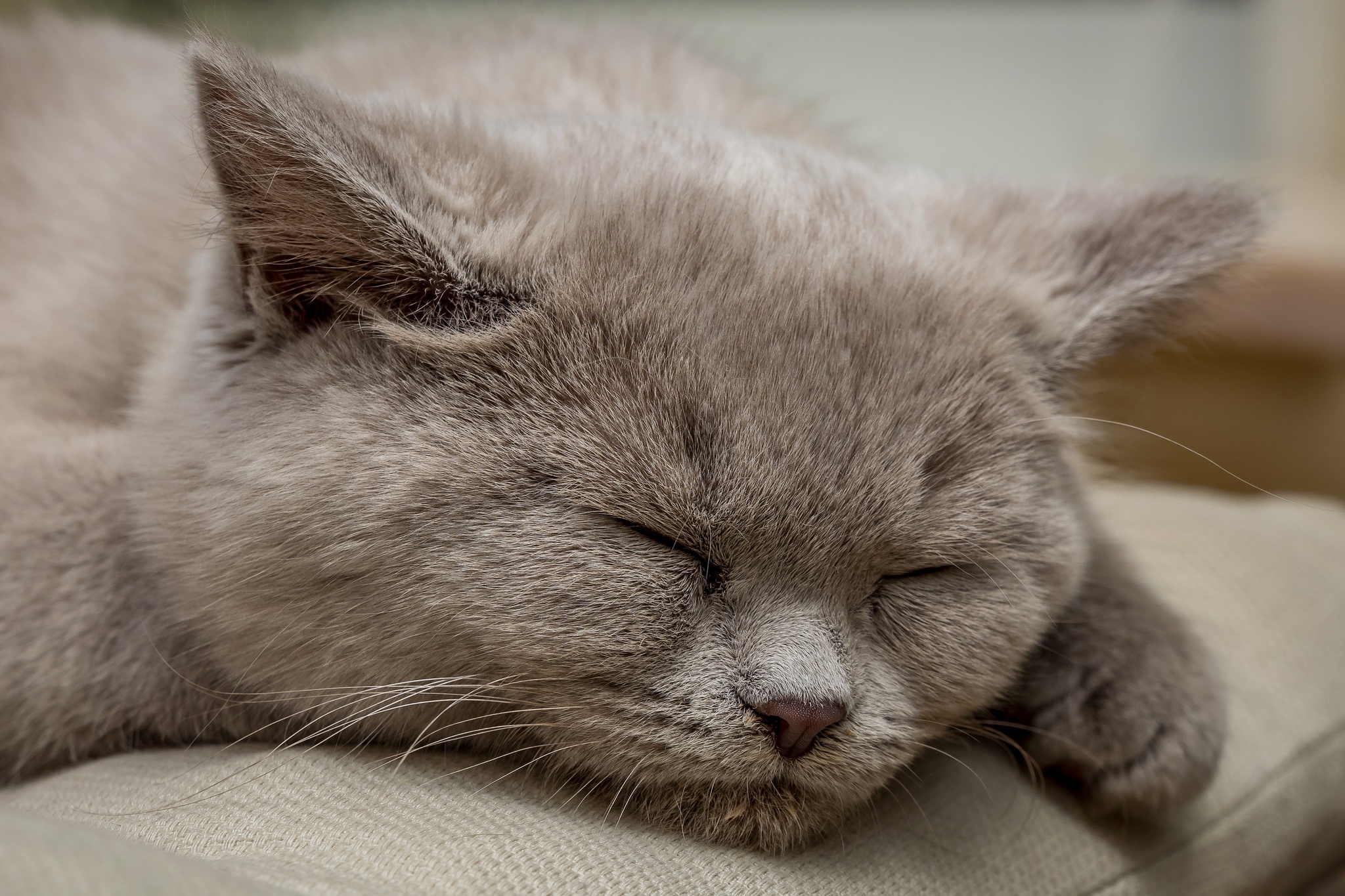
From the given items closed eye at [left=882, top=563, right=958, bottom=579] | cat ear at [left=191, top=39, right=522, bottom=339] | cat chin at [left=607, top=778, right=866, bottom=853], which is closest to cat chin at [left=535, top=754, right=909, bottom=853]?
cat chin at [left=607, top=778, right=866, bottom=853]

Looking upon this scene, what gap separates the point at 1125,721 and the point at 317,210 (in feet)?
2.60

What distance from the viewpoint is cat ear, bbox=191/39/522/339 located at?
795 millimetres

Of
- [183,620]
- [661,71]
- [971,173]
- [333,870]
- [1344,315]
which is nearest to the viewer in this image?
[333,870]

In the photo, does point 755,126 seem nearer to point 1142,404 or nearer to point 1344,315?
point 1142,404

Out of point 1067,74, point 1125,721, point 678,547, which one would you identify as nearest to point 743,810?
point 678,547

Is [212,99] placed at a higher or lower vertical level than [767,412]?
higher

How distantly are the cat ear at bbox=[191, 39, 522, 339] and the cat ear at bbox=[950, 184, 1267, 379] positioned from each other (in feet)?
1.50

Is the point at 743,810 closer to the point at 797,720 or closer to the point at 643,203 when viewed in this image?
the point at 797,720

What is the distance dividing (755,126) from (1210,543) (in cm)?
73

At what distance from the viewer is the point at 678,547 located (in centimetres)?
83

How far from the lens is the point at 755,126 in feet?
4.21

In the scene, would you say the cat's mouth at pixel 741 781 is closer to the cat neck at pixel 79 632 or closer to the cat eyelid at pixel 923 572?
the cat eyelid at pixel 923 572

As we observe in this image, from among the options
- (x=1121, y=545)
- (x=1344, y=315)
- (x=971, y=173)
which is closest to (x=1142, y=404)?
(x=1121, y=545)

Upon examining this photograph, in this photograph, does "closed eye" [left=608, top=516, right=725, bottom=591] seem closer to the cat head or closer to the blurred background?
the cat head
